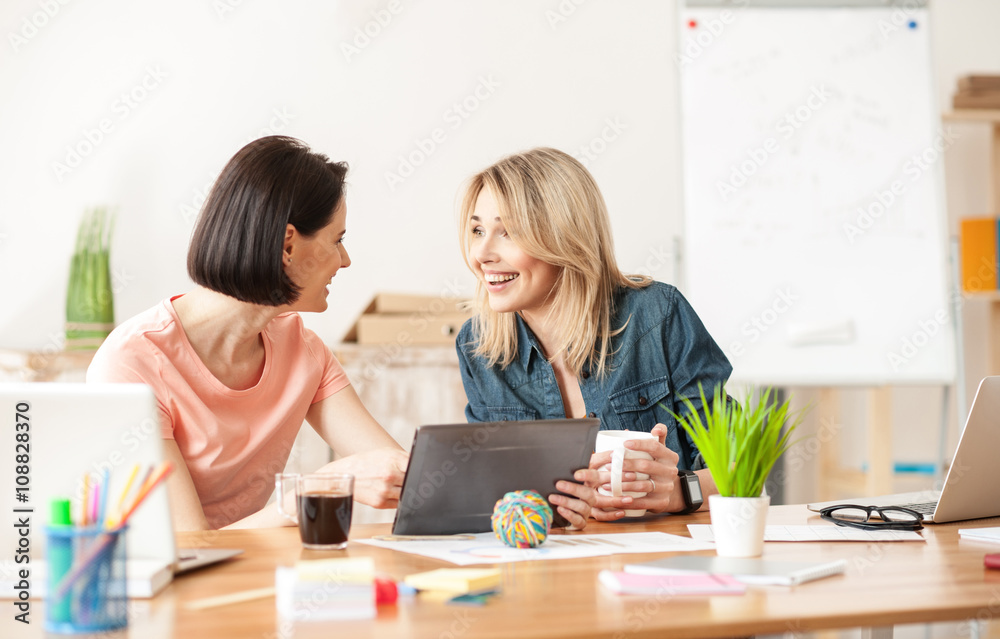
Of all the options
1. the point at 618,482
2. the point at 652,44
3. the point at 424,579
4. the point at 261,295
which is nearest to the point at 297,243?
the point at 261,295

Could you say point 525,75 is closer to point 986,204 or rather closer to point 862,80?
point 862,80

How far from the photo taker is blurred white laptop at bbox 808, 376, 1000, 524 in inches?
46.9

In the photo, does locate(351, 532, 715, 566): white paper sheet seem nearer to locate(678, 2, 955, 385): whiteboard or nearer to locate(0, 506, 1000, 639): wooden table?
locate(0, 506, 1000, 639): wooden table

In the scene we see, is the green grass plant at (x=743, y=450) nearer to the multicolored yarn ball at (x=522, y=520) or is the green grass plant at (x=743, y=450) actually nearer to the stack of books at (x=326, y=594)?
the multicolored yarn ball at (x=522, y=520)

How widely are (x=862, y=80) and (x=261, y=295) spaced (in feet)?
7.46

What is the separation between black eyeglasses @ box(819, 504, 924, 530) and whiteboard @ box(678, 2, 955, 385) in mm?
1555

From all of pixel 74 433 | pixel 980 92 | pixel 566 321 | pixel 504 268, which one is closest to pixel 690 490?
pixel 566 321

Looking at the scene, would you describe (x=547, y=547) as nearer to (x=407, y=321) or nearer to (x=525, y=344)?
(x=525, y=344)

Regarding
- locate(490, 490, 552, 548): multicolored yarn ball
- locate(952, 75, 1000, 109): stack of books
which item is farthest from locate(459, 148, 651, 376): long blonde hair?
locate(952, 75, 1000, 109): stack of books

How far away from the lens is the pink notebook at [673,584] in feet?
2.81

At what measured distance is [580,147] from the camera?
328cm

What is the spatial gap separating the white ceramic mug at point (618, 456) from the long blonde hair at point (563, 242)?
448 millimetres

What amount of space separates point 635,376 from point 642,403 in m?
0.05

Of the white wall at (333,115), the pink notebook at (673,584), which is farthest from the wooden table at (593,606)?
the white wall at (333,115)
